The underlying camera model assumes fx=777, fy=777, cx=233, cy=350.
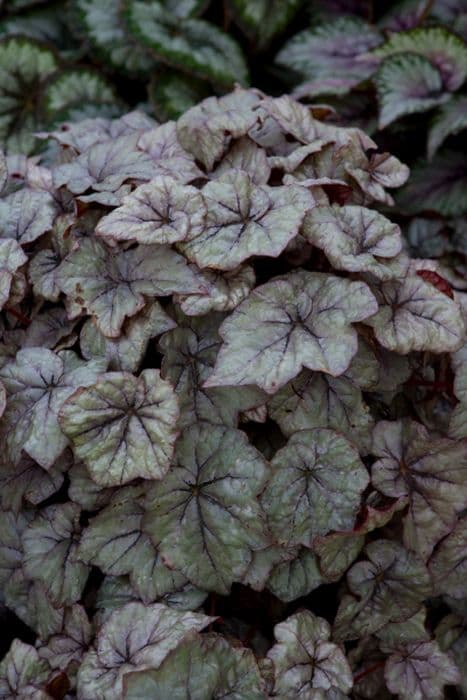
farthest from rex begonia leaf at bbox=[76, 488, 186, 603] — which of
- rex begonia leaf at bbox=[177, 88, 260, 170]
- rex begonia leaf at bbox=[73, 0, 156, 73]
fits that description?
rex begonia leaf at bbox=[73, 0, 156, 73]

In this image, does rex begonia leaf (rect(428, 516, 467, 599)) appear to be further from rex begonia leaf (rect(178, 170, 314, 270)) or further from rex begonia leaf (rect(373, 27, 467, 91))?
rex begonia leaf (rect(373, 27, 467, 91))

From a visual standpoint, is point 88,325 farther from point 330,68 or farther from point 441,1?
point 441,1

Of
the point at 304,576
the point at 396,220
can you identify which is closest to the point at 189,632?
the point at 304,576

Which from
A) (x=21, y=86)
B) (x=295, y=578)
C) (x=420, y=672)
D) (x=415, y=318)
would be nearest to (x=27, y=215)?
(x=415, y=318)

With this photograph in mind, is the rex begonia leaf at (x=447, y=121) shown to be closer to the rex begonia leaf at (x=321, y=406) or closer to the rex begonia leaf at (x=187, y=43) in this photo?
the rex begonia leaf at (x=187, y=43)

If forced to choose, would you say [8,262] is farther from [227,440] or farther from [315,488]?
[315,488]
